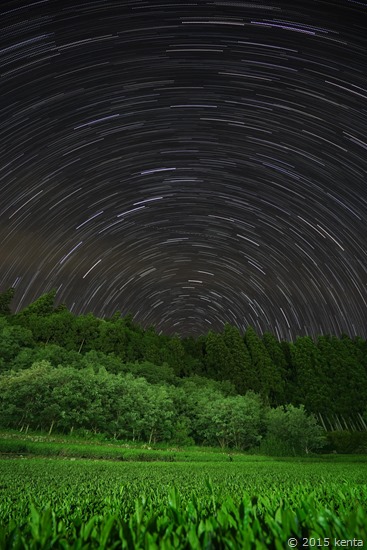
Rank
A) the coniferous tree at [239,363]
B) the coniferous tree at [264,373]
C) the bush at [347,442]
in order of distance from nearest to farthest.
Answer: the bush at [347,442]
the coniferous tree at [264,373]
the coniferous tree at [239,363]

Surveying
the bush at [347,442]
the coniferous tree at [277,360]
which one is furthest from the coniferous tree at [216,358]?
the bush at [347,442]

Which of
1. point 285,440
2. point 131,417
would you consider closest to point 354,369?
point 285,440

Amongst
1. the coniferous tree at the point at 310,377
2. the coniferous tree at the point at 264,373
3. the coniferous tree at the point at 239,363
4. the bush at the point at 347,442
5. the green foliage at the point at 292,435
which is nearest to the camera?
the green foliage at the point at 292,435

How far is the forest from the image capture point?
1590 inches

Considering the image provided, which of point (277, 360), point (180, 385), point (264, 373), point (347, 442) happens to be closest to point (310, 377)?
→ point (277, 360)

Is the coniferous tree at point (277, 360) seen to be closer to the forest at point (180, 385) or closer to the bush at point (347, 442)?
the forest at point (180, 385)

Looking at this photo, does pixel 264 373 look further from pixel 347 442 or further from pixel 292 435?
pixel 292 435

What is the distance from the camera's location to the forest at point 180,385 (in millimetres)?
40375

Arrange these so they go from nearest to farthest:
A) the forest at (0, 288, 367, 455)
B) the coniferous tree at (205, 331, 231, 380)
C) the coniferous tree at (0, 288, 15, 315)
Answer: the forest at (0, 288, 367, 455), the coniferous tree at (205, 331, 231, 380), the coniferous tree at (0, 288, 15, 315)

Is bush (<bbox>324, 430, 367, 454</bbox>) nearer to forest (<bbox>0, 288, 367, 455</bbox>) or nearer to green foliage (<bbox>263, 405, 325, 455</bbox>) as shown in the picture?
forest (<bbox>0, 288, 367, 455</bbox>)

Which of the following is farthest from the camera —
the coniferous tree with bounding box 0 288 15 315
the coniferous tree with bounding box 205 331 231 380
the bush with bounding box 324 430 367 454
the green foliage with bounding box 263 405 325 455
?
the coniferous tree with bounding box 0 288 15 315

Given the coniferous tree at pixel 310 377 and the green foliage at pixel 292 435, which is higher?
the coniferous tree at pixel 310 377

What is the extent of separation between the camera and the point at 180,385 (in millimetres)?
61531

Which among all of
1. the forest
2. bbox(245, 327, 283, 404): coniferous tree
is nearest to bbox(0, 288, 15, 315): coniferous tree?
the forest
